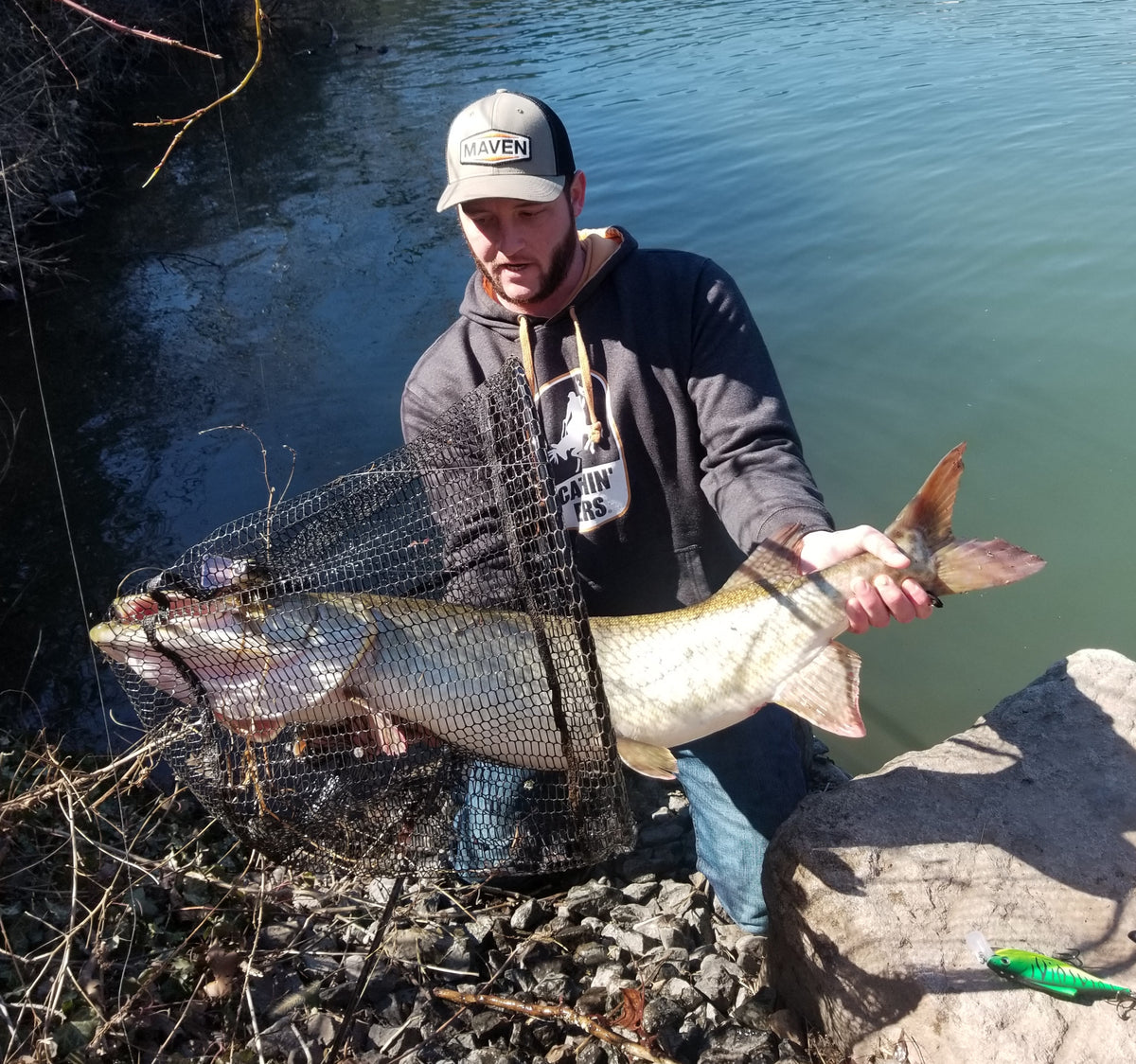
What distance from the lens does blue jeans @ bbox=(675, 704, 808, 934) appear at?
3789 mm

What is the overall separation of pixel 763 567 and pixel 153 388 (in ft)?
26.3

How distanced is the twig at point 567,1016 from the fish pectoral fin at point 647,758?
85 cm

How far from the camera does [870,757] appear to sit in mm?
5133

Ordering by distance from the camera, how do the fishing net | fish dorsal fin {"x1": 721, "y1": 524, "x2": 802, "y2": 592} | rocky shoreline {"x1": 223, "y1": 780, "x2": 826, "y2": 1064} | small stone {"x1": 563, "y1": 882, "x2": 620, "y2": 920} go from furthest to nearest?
1. small stone {"x1": 563, "y1": 882, "x2": 620, "y2": 920}
2. rocky shoreline {"x1": 223, "y1": 780, "x2": 826, "y2": 1064}
3. fish dorsal fin {"x1": 721, "y1": 524, "x2": 802, "y2": 592}
4. the fishing net

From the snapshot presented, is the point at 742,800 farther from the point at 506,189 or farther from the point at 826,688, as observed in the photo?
the point at 506,189

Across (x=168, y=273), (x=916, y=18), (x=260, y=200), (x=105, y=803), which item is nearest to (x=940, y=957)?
(x=105, y=803)

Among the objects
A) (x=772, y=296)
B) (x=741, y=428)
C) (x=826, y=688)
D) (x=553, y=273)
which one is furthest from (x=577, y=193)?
(x=772, y=296)

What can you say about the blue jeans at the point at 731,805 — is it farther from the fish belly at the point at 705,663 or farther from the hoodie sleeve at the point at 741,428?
the hoodie sleeve at the point at 741,428

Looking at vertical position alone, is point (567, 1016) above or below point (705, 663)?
below

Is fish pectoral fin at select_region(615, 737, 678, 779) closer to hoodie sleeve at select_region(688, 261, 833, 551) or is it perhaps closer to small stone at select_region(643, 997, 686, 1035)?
hoodie sleeve at select_region(688, 261, 833, 551)

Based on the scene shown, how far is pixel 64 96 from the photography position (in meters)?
14.6

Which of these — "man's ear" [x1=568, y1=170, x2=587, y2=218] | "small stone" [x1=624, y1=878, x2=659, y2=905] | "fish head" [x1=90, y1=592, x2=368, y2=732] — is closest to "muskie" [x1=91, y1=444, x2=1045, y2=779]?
"fish head" [x1=90, y1=592, x2=368, y2=732]

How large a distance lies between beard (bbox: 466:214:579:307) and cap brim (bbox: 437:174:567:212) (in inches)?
8.6

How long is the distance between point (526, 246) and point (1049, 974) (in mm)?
2922
